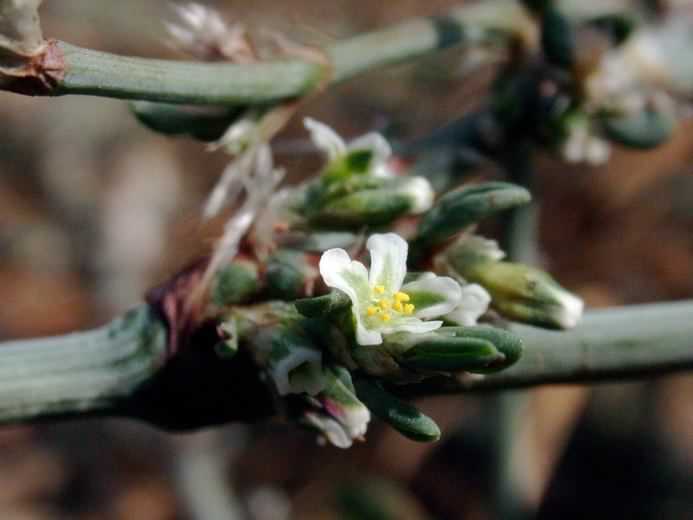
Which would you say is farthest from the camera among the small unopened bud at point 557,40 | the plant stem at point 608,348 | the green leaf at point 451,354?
the small unopened bud at point 557,40

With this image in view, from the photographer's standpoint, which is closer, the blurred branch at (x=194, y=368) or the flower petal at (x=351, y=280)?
the flower petal at (x=351, y=280)

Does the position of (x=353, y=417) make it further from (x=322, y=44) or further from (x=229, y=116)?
(x=322, y=44)

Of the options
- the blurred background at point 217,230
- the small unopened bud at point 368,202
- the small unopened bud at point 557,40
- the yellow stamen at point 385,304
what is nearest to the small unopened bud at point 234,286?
the small unopened bud at point 368,202

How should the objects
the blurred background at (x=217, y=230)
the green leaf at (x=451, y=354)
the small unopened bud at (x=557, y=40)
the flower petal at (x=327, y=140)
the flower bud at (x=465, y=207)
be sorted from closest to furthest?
1. the green leaf at (x=451, y=354)
2. the flower bud at (x=465, y=207)
3. the flower petal at (x=327, y=140)
4. the small unopened bud at (x=557, y=40)
5. the blurred background at (x=217, y=230)

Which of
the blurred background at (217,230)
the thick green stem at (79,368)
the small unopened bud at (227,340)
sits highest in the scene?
the small unopened bud at (227,340)

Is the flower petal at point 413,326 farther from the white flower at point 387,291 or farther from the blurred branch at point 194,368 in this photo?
the blurred branch at point 194,368

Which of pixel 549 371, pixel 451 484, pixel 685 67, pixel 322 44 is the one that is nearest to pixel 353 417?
pixel 549 371

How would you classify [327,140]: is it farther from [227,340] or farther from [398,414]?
[398,414]

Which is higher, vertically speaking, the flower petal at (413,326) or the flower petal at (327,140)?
the flower petal at (327,140)
